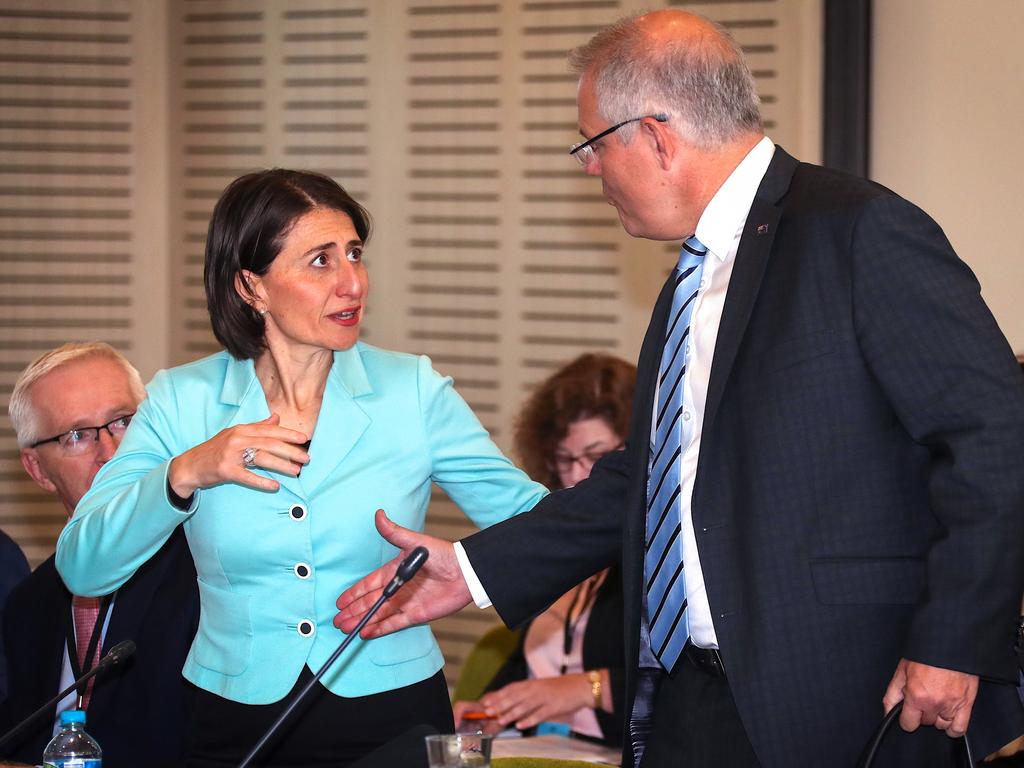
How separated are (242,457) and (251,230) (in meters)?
0.54

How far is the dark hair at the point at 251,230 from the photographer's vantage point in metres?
2.41

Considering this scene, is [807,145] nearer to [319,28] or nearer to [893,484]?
[319,28]

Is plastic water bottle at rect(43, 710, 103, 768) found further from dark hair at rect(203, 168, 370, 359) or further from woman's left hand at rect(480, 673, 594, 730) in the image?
woman's left hand at rect(480, 673, 594, 730)

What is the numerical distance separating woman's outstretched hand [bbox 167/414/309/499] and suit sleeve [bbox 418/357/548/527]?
34cm

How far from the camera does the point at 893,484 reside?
72.8 inches

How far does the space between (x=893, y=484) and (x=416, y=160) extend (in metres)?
3.44

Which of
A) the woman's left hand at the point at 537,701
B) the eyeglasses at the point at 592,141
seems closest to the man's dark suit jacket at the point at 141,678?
the woman's left hand at the point at 537,701

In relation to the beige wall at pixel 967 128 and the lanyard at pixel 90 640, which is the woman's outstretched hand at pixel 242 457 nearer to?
the lanyard at pixel 90 640

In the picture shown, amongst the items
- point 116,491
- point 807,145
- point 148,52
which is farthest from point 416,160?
point 116,491

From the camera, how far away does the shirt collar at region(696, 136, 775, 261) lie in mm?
2088

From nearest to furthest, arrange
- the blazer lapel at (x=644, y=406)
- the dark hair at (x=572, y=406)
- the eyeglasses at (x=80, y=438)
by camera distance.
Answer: the blazer lapel at (x=644, y=406) → the eyeglasses at (x=80, y=438) → the dark hair at (x=572, y=406)

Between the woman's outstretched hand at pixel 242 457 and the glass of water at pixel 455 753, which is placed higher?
the woman's outstretched hand at pixel 242 457

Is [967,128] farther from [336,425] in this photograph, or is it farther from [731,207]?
[336,425]

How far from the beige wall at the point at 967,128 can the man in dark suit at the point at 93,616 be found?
2.68 m
